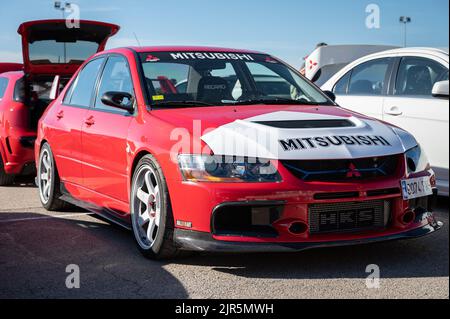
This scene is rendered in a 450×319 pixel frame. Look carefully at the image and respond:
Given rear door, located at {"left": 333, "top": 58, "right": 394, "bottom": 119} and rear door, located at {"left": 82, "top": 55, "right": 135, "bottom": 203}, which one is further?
rear door, located at {"left": 333, "top": 58, "right": 394, "bottom": 119}

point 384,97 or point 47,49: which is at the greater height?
point 47,49

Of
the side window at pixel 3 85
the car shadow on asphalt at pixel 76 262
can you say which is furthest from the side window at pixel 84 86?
the side window at pixel 3 85

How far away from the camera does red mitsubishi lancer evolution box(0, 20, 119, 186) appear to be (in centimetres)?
875

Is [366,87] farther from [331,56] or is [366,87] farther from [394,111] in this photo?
[331,56]

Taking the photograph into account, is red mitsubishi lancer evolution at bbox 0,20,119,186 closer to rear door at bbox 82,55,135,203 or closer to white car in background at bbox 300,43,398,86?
rear door at bbox 82,55,135,203

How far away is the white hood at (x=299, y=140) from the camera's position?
445cm

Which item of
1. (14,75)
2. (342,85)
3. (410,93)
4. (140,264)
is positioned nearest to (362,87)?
(342,85)

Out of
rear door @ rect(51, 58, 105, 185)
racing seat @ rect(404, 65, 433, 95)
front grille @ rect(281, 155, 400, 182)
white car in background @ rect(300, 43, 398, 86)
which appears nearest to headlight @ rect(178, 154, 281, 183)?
front grille @ rect(281, 155, 400, 182)

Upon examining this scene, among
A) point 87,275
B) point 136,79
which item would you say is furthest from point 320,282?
point 136,79

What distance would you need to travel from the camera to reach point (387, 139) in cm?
482

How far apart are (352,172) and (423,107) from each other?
2.74 m

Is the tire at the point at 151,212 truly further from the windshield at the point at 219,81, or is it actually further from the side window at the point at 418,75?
the side window at the point at 418,75
